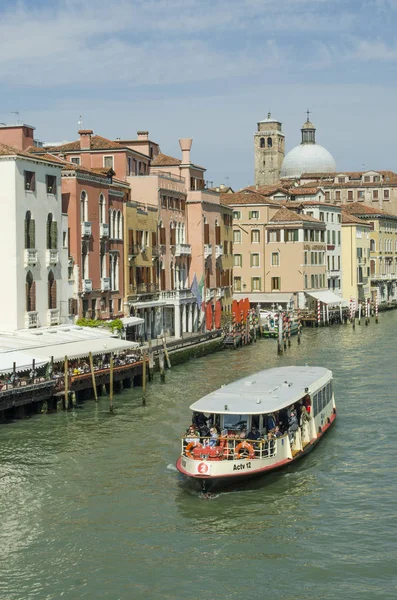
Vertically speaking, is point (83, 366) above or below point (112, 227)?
below

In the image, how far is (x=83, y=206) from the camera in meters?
44.6

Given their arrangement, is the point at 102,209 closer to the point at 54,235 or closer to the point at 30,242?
the point at 54,235

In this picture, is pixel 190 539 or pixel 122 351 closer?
pixel 190 539

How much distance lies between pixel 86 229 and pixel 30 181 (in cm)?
506

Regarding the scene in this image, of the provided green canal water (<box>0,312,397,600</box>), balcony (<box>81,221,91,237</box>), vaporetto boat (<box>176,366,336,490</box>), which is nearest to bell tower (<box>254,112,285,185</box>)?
balcony (<box>81,221,91,237</box>)

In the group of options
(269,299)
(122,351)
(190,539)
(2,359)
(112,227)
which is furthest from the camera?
(269,299)

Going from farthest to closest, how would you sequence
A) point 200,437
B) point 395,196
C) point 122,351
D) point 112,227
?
1. point 395,196
2. point 112,227
3. point 122,351
4. point 200,437

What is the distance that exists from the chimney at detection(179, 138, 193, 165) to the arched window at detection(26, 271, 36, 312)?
21.1 meters

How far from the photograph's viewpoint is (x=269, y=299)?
243ft

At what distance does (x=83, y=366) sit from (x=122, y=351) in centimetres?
503

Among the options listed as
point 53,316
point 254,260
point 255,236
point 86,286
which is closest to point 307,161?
point 255,236

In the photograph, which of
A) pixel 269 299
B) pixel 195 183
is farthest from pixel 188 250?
pixel 269 299

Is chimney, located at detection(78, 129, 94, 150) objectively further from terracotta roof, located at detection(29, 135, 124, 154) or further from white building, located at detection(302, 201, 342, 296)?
white building, located at detection(302, 201, 342, 296)

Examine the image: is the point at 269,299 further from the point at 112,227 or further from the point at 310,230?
the point at 112,227
